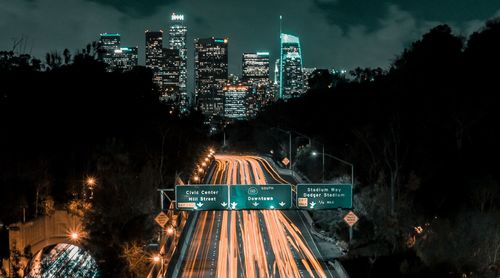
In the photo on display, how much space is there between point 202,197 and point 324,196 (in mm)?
7419

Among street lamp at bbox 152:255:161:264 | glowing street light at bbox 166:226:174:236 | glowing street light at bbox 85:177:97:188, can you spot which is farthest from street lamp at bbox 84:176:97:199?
street lamp at bbox 152:255:161:264

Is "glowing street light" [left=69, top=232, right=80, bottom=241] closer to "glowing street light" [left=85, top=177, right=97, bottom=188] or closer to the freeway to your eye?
"glowing street light" [left=85, top=177, right=97, bottom=188]

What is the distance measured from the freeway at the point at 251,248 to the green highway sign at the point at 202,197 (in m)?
3.73

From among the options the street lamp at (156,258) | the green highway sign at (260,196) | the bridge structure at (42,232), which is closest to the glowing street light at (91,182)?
the bridge structure at (42,232)

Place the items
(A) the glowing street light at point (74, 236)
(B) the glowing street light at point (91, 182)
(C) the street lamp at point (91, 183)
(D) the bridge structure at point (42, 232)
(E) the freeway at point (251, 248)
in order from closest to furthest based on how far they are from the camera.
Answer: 1. (E) the freeway at point (251, 248)
2. (D) the bridge structure at point (42, 232)
3. (A) the glowing street light at point (74, 236)
4. (C) the street lamp at point (91, 183)
5. (B) the glowing street light at point (91, 182)

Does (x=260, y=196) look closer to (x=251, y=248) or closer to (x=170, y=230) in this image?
(x=251, y=248)

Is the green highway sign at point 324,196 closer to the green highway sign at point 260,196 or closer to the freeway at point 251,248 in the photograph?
the green highway sign at point 260,196

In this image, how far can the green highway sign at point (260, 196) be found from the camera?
3475 cm

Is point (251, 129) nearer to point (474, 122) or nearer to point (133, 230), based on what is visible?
point (474, 122)

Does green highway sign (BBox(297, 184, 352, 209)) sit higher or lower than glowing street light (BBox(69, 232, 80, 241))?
higher

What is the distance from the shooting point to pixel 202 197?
114ft

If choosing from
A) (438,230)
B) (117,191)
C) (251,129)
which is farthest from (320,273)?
(251,129)

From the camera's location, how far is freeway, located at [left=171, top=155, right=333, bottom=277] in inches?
1345

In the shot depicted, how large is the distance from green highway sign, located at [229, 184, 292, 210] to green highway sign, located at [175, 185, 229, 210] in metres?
0.49
